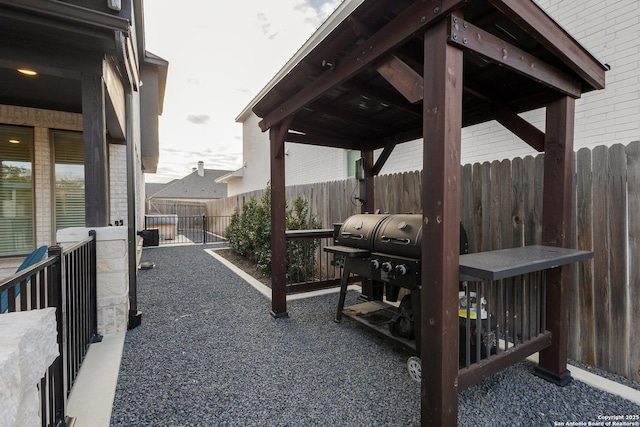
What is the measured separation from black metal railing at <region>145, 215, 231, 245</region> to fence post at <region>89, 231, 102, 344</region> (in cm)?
902

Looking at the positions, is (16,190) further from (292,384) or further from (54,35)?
(292,384)

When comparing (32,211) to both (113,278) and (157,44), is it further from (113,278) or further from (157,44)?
(157,44)

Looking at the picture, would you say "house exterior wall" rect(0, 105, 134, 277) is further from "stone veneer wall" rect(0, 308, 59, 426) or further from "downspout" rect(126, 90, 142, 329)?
"stone veneer wall" rect(0, 308, 59, 426)

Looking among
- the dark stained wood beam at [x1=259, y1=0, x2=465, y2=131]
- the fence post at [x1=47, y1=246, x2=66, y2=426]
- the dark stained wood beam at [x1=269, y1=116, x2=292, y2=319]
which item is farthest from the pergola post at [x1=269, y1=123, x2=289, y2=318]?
the fence post at [x1=47, y1=246, x2=66, y2=426]

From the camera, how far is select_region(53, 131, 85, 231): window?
15.9ft

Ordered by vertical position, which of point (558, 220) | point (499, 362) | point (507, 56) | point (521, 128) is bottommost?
point (499, 362)

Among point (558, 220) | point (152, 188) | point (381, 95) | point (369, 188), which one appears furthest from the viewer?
point (152, 188)

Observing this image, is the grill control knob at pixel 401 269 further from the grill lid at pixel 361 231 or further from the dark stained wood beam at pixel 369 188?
the dark stained wood beam at pixel 369 188

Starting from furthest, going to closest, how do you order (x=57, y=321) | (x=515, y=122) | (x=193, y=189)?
(x=193, y=189) < (x=515, y=122) < (x=57, y=321)

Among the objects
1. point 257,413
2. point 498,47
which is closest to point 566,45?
point 498,47

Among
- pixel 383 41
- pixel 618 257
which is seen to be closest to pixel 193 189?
pixel 383 41

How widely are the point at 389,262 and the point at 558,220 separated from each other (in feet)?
4.67

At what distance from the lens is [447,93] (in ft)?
5.42

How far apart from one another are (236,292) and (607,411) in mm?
4501
